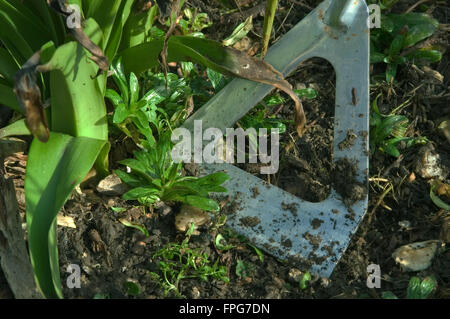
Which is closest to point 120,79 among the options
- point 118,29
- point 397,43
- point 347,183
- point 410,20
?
point 118,29

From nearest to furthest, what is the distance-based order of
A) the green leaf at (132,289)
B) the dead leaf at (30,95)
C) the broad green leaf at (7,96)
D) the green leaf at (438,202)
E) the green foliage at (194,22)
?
the dead leaf at (30,95) < the green leaf at (132,289) < the broad green leaf at (7,96) < the green leaf at (438,202) < the green foliage at (194,22)

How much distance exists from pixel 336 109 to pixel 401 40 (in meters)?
0.42

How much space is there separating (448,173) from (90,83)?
3.64 ft

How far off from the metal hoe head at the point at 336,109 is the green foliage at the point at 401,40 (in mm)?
254

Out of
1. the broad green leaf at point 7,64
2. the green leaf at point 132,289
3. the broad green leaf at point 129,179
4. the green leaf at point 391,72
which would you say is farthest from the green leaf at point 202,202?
the green leaf at point 391,72

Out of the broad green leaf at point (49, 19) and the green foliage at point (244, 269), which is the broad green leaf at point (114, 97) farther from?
the green foliage at point (244, 269)

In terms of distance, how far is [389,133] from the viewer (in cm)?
185

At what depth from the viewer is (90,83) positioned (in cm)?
147

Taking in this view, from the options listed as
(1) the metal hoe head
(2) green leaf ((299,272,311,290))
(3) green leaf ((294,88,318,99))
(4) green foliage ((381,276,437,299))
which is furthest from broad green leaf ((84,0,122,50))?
(4) green foliage ((381,276,437,299))

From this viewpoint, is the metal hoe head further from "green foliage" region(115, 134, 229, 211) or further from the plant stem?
the plant stem

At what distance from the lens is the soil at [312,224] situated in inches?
60.8

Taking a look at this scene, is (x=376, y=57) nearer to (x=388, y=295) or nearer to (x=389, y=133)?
(x=389, y=133)

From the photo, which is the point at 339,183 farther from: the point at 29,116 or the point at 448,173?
the point at 29,116
